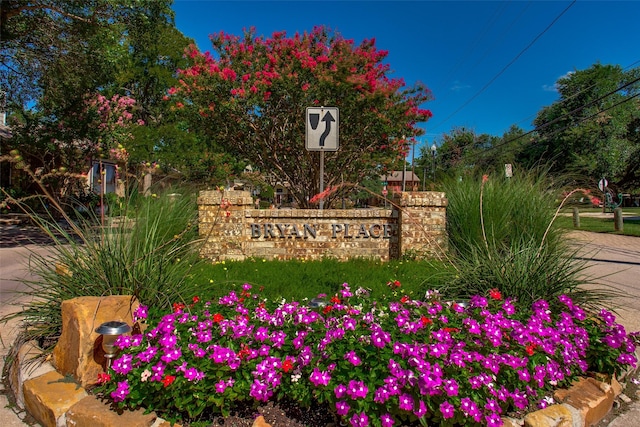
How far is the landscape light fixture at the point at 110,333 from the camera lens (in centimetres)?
245

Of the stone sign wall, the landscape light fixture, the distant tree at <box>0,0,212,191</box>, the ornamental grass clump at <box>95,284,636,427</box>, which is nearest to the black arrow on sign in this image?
the stone sign wall

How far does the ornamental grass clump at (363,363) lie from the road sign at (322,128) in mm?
4459

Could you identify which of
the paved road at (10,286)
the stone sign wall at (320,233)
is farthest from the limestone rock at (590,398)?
the stone sign wall at (320,233)

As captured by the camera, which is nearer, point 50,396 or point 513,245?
point 50,396

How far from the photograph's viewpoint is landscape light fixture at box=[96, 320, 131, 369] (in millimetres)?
2445

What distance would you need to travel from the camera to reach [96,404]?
233 centimetres

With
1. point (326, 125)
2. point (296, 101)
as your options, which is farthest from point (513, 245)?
point (296, 101)

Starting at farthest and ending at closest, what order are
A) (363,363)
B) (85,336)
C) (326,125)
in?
(326,125) → (85,336) → (363,363)

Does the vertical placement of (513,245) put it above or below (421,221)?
below

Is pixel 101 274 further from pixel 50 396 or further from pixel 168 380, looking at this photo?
pixel 168 380

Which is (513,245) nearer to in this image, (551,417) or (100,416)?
(551,417)

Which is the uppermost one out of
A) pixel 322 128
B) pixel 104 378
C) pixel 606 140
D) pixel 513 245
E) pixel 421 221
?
pixel 606 140

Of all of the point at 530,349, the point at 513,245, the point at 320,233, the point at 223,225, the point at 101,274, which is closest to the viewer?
the point at 530,349

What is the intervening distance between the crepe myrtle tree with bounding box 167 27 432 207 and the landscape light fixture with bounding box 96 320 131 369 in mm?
7552
